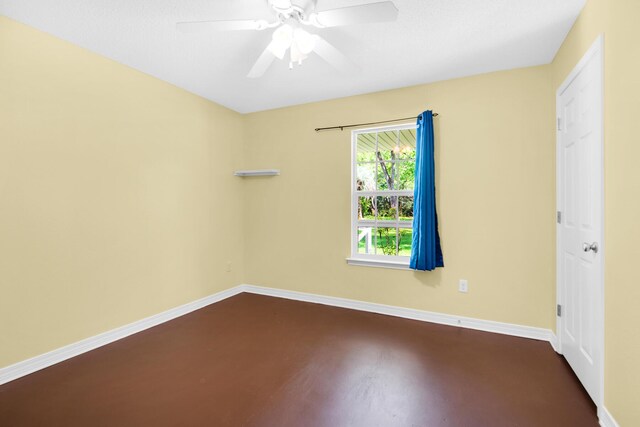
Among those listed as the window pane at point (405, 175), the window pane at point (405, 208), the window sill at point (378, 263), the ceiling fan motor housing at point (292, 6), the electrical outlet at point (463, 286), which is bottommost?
the electrical outlet at point (463, 286)

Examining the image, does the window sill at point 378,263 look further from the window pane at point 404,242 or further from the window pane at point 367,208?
the window pane at point 367,208

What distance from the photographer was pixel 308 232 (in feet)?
12.3

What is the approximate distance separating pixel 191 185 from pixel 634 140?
11.8 feet

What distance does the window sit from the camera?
3357 mm

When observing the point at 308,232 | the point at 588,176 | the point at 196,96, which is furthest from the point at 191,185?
the point at 588,176

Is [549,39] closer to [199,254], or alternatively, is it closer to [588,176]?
[588,176]

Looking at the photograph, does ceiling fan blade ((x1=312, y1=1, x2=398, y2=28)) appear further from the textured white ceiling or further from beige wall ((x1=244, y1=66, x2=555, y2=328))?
beige wall ((x1=244, y1=66, x2=555, y2=328))

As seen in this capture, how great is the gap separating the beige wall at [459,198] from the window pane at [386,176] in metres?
0.39

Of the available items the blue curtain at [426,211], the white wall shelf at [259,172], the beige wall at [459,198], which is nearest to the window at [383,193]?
the beige wall at [459,198]

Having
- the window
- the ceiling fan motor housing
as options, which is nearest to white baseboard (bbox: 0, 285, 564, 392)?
the window

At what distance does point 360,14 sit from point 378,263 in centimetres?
243

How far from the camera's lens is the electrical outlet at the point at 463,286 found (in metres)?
2.93

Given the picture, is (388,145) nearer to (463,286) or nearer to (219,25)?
(463,286)

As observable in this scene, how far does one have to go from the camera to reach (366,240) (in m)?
3.59
